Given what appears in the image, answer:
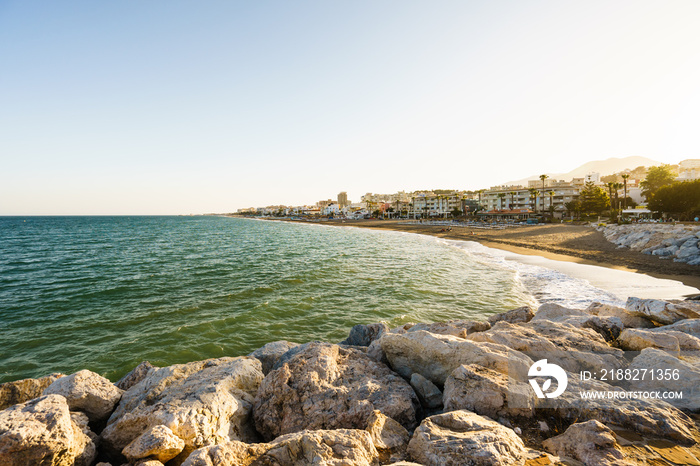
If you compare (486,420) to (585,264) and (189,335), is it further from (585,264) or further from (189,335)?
(585,264)

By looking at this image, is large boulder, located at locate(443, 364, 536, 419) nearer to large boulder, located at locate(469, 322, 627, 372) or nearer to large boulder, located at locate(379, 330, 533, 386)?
large boulder, located at locate(379, 330, 533, 386)

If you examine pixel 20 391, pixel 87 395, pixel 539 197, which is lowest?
pixel 20 391

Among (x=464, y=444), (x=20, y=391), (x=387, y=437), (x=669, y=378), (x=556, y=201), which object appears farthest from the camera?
(x=556, y=201)

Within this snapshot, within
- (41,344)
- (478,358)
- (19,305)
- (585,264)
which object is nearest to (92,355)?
(41,344)

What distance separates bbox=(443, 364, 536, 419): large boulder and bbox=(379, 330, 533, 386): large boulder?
13.7 inches

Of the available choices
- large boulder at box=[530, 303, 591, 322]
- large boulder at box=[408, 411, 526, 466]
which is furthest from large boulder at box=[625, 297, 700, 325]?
large boulder at box=[408, 411, 526, 466]

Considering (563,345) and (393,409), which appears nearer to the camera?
(393,409)

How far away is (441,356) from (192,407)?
4.06 m

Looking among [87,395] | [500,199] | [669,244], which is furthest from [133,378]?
[500,199]

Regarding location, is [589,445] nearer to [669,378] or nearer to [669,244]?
[669,378]

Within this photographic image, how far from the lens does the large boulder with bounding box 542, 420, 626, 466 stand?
10.4 ft

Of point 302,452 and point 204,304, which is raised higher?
point 302,452

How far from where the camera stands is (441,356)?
17.6 ft

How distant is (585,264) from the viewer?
69.2 feet
